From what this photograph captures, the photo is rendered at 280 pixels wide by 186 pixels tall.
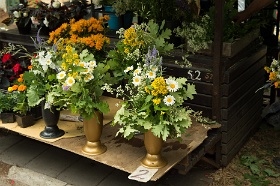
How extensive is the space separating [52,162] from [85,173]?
465mm

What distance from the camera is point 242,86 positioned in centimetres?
466

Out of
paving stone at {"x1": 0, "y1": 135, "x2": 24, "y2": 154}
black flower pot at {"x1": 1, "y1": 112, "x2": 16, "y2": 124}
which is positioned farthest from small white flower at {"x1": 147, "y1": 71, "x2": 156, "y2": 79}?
paving stone at {"x1": 0, "y1": 135, "x2": 24, "y2": 154}

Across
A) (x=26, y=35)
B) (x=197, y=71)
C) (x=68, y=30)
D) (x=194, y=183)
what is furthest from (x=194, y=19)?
(x=26, y=35)

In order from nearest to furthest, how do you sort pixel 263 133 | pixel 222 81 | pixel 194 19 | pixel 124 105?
pixel 124 105 < pixel 222 81 < pixel 194 19 < pixel 263 133

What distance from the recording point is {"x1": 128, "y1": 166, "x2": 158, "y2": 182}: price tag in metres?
3.52

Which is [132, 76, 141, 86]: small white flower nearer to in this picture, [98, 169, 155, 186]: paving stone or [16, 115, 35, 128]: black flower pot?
[98, 169, 155, 186]: paving stone

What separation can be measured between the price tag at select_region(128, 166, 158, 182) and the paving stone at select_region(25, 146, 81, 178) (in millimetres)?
1260

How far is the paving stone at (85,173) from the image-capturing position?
4.43m

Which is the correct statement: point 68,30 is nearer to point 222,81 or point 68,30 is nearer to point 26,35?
point 26,35

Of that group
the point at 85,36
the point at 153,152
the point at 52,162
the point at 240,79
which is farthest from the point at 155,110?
the point at 52,162

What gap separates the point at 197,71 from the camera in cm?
436

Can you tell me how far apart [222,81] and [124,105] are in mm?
1181

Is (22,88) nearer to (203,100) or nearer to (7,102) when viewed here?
(7,102)

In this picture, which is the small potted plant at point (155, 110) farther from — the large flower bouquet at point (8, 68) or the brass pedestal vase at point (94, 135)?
the large flower bouquet at point (8, 68)
